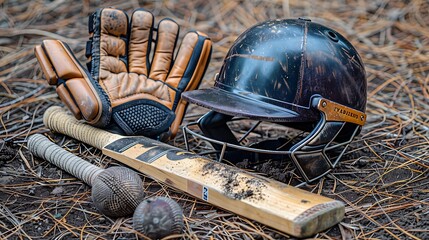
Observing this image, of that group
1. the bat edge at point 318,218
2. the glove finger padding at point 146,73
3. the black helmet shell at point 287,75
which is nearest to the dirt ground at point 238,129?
the bat edge at point 318,218

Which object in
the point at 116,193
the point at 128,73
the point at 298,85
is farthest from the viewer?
the point at 128,73

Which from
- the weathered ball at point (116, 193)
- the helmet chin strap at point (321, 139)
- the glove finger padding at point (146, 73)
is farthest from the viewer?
the glove finger padding at point (146, 73)

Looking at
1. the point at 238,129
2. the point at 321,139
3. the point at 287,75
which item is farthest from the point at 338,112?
the point at 238,129

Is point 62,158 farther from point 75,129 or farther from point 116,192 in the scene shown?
point 116,192

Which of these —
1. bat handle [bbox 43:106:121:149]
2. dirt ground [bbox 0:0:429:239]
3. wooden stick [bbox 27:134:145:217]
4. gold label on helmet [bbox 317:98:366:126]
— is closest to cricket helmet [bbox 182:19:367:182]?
gold label on helmet [bbox 317:98:366:126]

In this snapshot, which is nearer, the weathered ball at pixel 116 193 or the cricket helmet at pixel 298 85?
the weathered ball at pixel 116 193

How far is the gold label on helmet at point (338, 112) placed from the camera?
9.24 ft

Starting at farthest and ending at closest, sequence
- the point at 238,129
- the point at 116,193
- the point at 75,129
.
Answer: the point at 238,129 < the point at 75,129 < the point at 116,193

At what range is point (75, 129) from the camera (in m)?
3.42

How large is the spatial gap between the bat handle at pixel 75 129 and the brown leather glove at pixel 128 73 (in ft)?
0.24

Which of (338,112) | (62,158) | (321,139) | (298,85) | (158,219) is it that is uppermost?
(298,85)

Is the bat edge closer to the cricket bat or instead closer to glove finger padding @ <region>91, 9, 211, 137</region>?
the cricket bat

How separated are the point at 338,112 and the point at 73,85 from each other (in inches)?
60.8

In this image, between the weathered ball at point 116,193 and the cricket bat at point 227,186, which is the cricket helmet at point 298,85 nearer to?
the cricket bat at point 227,186
